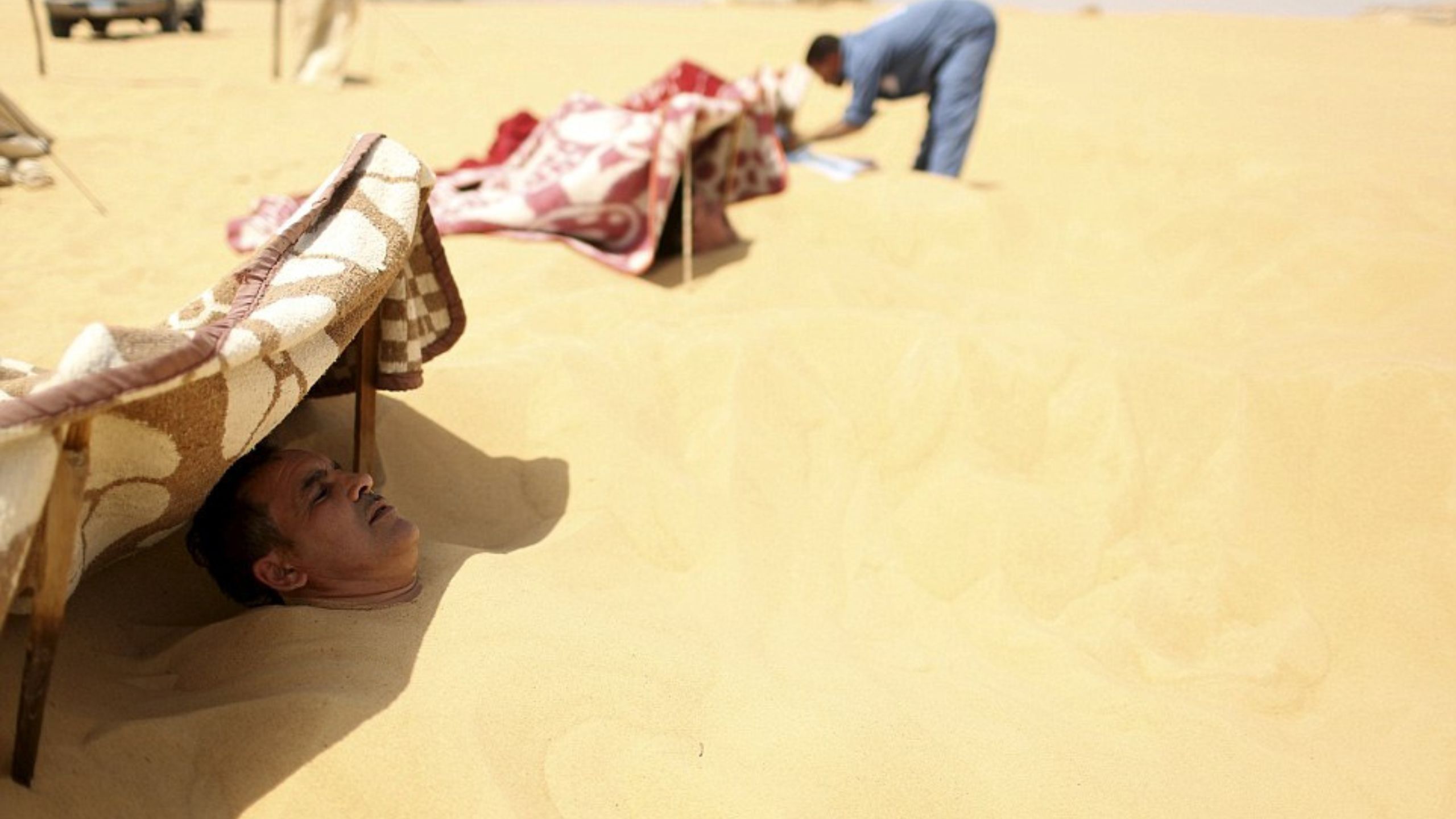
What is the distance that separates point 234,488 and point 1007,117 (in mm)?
6309

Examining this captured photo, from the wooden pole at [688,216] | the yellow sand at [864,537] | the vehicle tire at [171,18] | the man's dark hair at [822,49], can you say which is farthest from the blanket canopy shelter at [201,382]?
the vehicle tire at [171,18]

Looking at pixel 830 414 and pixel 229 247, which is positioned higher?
pixel 830 414

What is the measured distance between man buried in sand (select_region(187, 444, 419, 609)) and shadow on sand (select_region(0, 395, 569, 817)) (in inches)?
2.0

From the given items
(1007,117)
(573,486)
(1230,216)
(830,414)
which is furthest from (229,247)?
(1007,117)

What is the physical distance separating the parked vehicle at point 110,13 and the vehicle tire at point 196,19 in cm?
1

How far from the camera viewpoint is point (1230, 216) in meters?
4.44

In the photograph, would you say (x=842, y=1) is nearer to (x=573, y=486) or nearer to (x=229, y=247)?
(x=229, y=247)

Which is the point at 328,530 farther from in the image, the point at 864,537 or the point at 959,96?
the point at 959,96

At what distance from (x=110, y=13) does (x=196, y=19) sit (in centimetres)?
178

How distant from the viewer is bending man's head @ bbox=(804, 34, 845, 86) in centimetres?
533

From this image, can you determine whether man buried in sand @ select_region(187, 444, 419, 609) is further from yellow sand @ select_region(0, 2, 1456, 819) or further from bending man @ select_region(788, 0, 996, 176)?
bending man @ select_region(788, 0, 996, 176)

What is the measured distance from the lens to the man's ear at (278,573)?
172 centimetres

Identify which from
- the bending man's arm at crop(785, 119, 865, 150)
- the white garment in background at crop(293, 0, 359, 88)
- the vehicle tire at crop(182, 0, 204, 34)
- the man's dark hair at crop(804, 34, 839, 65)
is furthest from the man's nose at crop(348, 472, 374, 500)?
the vehicle tire at crop(182, 0, 204, 34)

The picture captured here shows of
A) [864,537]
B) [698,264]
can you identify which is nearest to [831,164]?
[698,264]
